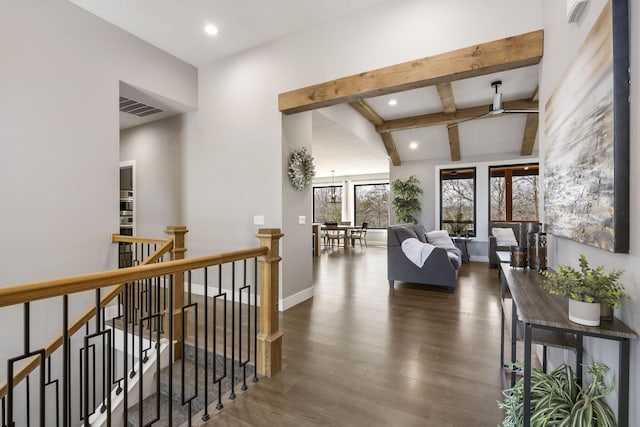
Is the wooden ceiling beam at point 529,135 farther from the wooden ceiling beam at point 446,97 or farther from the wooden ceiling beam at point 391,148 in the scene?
the wooden ceiling beam at point 391,148

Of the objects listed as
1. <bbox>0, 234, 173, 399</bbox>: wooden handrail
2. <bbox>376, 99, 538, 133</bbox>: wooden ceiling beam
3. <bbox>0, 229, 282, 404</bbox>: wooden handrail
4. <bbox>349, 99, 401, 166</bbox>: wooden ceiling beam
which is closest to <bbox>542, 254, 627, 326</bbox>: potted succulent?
<bbox>0, 229, 282, 404</bbox>: wooden handrail

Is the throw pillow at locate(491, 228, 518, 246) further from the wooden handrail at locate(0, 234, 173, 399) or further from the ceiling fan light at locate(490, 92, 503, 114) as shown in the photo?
the wooden handrail at locate(0, 234, 173, 399)

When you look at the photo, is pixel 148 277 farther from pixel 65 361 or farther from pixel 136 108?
pixel 136 108

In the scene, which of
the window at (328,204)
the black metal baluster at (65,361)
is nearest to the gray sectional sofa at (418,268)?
the black metal baluster at (65,361)

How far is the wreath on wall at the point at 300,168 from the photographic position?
12.6ft

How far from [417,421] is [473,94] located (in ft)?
18.4

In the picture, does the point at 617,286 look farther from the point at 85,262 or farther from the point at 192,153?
the point at 192,153

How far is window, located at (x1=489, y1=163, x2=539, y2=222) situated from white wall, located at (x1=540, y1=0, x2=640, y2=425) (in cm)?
577

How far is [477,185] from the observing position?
7508 millimetres

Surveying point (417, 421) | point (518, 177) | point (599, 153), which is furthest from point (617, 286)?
point (518, 177)

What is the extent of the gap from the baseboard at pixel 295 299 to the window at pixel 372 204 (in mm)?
7490

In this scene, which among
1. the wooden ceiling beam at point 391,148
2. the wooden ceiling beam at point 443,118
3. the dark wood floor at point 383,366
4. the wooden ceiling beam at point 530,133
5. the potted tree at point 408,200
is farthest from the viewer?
the potted tree at point 408,200

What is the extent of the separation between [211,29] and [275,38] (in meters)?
0.79

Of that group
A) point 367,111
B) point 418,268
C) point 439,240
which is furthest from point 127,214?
point 439,240
